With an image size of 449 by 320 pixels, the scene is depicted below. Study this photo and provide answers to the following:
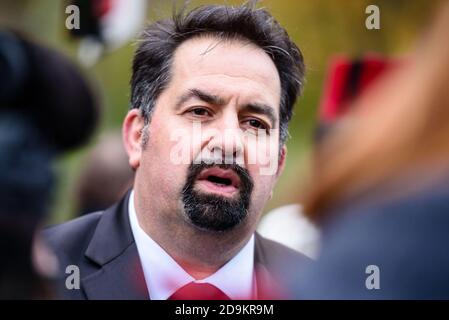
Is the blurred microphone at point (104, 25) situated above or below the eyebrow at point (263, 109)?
above

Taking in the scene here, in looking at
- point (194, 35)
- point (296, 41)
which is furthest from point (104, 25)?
point (296, 41)

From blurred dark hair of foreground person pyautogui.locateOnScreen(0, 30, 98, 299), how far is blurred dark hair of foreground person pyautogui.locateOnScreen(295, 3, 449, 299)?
0.51 m

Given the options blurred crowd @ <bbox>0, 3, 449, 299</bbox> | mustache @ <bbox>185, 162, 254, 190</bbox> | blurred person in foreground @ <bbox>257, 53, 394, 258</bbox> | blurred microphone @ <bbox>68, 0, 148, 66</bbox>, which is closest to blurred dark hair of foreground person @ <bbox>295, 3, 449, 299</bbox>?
blurred crowd @ <bbox>0, 3, 449, 299</bbox>

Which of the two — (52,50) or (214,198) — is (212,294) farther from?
(52,50)

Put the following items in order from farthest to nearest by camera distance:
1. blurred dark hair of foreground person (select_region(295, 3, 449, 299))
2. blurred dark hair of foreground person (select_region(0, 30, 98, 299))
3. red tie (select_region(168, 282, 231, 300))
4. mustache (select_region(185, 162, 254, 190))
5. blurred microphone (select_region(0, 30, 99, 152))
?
red tie (select_region(168, 282, 231, 300))
mustache (select_region(185, 162, 254, 190))
blurred microphone (select_region(0, 30, 99, 152))
blurred dark hair of foreground person (select_region(0, 30, 98, 299))
blurred dark hair of foreground person (select_region(295, 3, 449, 299))

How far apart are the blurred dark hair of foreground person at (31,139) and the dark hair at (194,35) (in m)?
0.19

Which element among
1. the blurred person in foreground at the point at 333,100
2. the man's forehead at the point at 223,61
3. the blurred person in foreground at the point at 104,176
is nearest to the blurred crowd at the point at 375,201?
the blurred person in foreground at the point at 104,176

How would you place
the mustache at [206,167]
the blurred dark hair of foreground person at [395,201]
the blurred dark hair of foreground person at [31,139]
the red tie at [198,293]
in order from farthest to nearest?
1. the red tie at [198,293]
2. the mustache at [206,167]
3. the blurred dark hair of foreground person at [31,139]
4. the blurred dark hair of foreground person at [395,201]

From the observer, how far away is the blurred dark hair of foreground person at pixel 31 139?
1.54 meters

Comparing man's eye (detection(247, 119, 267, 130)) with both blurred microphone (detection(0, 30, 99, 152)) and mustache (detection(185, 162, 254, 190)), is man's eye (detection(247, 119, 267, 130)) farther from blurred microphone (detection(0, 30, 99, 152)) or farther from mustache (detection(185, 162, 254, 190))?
blurred microphone (detection(0, 30, 99, 152))

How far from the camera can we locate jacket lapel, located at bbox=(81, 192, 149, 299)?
9.32 feet

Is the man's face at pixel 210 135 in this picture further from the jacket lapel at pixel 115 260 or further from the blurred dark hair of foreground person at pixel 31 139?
the blurred dark hair of foreground person at pixel 31 139

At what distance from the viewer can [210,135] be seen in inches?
110

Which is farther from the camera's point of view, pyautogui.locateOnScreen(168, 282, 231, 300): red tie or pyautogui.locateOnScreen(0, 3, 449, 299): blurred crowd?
pyautogui.locateOnScreen(168, 282, 231, 300): red tie
